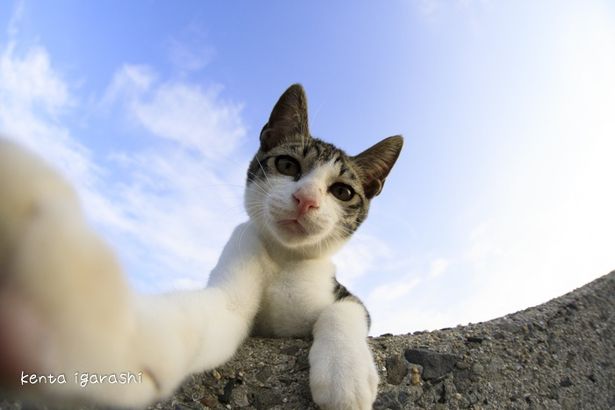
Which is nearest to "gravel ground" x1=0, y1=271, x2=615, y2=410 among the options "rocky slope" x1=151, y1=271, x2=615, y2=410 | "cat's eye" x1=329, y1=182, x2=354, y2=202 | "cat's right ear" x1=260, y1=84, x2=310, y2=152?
"rocky slope" x1=151, y1=271, x2=615, y2=410

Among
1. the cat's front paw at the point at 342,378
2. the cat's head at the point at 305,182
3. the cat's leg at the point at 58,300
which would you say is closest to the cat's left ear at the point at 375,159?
the cat's head at the point at 305,182

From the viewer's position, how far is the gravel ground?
1.47 metres

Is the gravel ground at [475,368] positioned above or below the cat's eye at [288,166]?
below

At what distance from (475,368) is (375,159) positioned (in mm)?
1080

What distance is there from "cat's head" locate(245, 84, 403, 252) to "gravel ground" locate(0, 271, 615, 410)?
0.44 metres

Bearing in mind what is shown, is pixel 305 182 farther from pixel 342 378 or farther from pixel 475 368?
pixel 475 368

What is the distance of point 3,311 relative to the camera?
46 centimetres

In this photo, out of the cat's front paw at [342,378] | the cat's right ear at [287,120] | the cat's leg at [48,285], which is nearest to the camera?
the cat's leg at [48,285]

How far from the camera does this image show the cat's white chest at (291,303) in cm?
169

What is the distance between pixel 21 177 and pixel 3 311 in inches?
5.8

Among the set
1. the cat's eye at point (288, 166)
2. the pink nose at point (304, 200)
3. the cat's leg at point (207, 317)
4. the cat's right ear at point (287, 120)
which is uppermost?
the cat's right ear at point (287, 120)

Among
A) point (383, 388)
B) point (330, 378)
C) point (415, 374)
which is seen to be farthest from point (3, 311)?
point (415, 374)

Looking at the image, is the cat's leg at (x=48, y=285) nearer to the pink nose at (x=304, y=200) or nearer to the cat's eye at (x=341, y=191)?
the pink nose at (x=304, y=200)

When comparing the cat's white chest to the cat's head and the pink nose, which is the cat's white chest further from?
the pink nose
